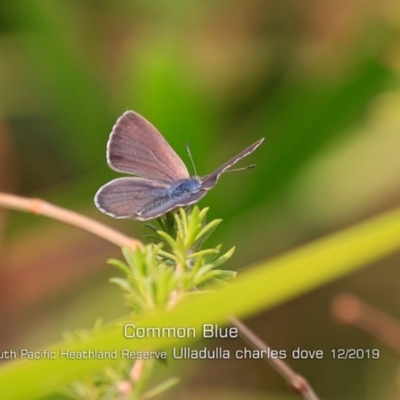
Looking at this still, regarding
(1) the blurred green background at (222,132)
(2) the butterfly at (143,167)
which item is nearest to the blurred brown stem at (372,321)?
(1) the blurred green background at (222,132)

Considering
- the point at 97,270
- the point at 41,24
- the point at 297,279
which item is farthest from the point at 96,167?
the point at 297,279

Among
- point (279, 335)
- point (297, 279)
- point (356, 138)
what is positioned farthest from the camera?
point (356, 138)

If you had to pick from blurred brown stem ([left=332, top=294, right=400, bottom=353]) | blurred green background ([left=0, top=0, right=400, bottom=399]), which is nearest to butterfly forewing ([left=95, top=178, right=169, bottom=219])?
blurred brown stem ([left=332, top=294, right=400, bottom=353])

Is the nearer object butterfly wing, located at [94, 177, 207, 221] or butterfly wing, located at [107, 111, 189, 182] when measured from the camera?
butterfly wing, located at [94, 177, 207, 221]

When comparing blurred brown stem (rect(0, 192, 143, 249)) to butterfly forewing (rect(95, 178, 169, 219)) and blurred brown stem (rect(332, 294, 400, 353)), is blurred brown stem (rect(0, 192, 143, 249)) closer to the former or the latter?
butterfly forewing (rect(95, 178, 169, 219))

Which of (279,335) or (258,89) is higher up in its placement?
(258,89)

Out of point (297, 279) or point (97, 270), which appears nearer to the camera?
point (297, 279)

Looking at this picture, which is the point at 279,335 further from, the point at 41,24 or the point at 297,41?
the point at 41,24
